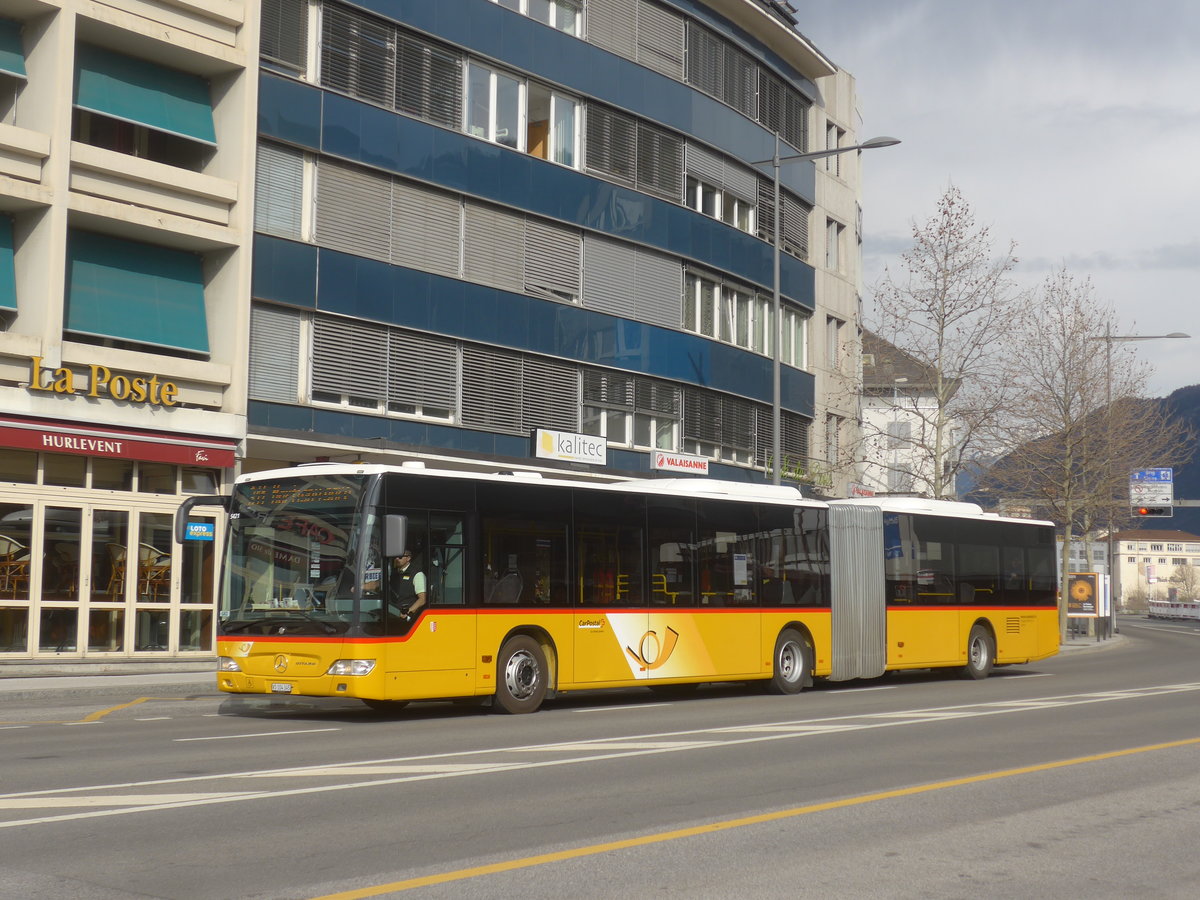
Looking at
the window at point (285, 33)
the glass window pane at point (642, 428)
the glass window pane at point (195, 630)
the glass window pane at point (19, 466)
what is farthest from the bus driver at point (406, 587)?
the glass window pane at point (642, 428)

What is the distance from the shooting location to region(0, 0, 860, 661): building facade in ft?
78.8

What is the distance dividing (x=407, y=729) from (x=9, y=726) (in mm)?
4273

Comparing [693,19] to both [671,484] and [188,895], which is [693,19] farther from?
[188,895]

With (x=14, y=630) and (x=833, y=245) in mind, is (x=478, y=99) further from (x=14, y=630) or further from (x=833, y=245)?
(x=833, y=245)

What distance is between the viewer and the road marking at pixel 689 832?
22.4ft

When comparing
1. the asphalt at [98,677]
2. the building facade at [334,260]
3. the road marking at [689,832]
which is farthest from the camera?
the building facade at [334,260]

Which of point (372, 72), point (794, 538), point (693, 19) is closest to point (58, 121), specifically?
point (372, 72)

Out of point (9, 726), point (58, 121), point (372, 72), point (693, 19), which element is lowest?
point (9, 726)

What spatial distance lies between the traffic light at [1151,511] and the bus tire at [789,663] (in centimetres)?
3307

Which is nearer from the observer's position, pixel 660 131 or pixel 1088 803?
pixel 1088 803

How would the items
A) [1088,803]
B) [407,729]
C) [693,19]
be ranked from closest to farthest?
[1088,803]
[407,729]
[693,19]

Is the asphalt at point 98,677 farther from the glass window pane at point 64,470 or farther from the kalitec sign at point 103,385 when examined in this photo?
the kalitec sign at point 103,385

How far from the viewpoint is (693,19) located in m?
37.8

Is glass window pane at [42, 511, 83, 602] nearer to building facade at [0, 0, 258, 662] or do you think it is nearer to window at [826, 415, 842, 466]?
building facade at [0, 0, 258, 662]
